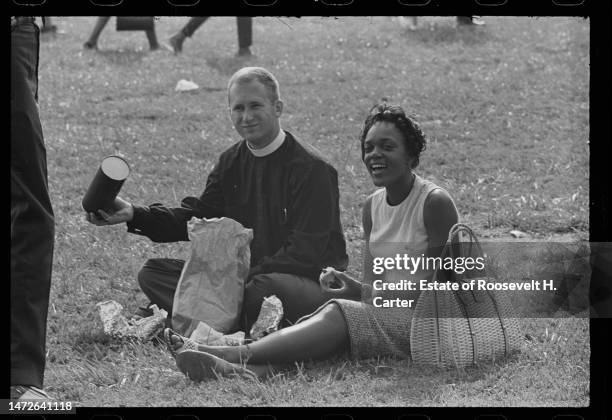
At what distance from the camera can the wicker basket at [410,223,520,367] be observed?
411cm

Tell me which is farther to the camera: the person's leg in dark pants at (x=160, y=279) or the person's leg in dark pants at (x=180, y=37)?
the person's leg in dark pants at (x=180, y=37)

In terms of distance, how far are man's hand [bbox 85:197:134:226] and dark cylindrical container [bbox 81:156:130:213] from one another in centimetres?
5

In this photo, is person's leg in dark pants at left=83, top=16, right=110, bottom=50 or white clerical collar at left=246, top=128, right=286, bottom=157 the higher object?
person's leg in dark pants at left=83, top=16, right=110, bottom=50

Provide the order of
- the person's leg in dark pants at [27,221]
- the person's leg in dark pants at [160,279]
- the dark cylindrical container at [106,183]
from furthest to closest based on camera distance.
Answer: the person's leg in dark pants at [160,279] < the dark cylindrical container at [106,183] < the person's leg in dark pants at [27,221]

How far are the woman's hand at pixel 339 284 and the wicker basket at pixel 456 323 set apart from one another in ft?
1.14

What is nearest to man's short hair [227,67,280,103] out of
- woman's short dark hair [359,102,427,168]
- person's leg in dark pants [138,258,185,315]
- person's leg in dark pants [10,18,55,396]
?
woman's short dark hair [359,102,427,168]

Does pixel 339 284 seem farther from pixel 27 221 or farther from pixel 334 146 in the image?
pixel 334 146

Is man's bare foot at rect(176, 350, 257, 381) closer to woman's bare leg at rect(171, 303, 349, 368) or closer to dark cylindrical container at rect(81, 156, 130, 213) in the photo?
woman's bare leg at rect(171, 303, 349, 368)

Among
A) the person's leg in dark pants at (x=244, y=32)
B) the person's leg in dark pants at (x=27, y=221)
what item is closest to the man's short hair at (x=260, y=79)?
the person's leg in dark pants at (x=27, y=221)

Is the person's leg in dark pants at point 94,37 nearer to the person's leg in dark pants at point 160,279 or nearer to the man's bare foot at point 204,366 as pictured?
the person's leg in dark pants at point 160,279

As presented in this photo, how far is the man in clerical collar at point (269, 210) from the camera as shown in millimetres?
4605
